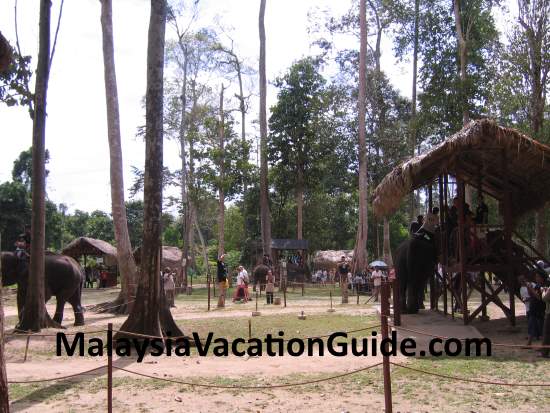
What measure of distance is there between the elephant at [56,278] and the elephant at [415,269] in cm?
866

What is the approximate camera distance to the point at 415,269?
16.1m

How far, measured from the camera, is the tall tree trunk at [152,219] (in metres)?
12.0

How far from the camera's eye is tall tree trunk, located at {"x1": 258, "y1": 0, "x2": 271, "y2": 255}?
3509 centimetres

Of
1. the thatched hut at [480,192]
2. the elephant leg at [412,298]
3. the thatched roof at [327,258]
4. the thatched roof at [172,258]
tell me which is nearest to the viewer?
the thatched hut at [480,192]

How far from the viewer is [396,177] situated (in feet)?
46.2

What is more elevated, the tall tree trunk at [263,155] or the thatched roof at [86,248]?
the tall tree trunk at [263,155]

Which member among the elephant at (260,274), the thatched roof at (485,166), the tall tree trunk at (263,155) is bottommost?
the elephant at (260,274)

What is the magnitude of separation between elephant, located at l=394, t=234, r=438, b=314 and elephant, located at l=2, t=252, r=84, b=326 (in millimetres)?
8656

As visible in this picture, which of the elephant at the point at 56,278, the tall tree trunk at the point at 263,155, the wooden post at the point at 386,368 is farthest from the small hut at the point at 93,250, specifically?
the wooden post at the point at 386,368

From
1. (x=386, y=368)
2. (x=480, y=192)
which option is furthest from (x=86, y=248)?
(x=386, y=368)

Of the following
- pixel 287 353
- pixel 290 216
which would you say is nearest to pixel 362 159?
pixel 290 216

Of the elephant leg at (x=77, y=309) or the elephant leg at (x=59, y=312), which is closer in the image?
the elephant leg at (x=59, y=312)

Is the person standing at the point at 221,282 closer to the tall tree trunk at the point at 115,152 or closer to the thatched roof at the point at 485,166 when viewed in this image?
the tall tree trunk at the point at 115,152

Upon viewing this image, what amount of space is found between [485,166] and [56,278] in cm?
1152
